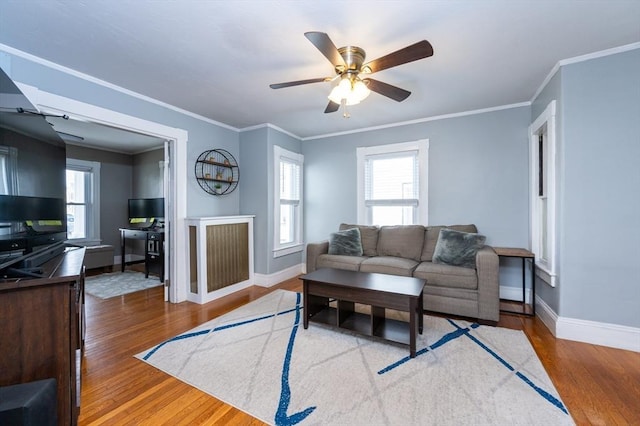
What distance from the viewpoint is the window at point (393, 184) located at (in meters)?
3.90

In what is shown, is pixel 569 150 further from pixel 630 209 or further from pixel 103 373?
pixel 103 373

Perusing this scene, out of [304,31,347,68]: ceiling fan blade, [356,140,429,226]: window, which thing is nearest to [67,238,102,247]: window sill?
[356,140,429,226]: window

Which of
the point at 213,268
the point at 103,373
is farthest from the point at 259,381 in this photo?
the point at 213,268

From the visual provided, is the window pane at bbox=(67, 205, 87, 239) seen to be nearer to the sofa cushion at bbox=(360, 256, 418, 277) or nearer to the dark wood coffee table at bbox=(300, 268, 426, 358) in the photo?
the dark wood coffee table at bbox=(300, 268, 426, 358)

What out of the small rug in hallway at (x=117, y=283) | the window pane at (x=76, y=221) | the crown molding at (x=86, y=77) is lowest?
the small rug in hallway at (x=117, y=283)

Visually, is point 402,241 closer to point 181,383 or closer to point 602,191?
point 602,191

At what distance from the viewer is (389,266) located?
3.13 m

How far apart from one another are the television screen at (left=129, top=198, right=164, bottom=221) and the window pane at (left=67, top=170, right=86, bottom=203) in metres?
0.84

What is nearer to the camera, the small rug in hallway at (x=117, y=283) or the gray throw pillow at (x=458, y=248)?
the gray throw pillow at (x=458, y=248)

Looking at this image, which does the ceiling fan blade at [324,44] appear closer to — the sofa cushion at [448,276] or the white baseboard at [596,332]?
the sofa cushion at [448,276]

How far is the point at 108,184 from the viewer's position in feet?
18.6

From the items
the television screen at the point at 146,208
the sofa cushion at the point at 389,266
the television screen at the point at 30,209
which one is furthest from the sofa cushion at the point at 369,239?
the television screen at the point at 146,208

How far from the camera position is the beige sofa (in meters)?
2.69

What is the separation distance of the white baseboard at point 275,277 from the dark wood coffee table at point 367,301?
1.48 meters
